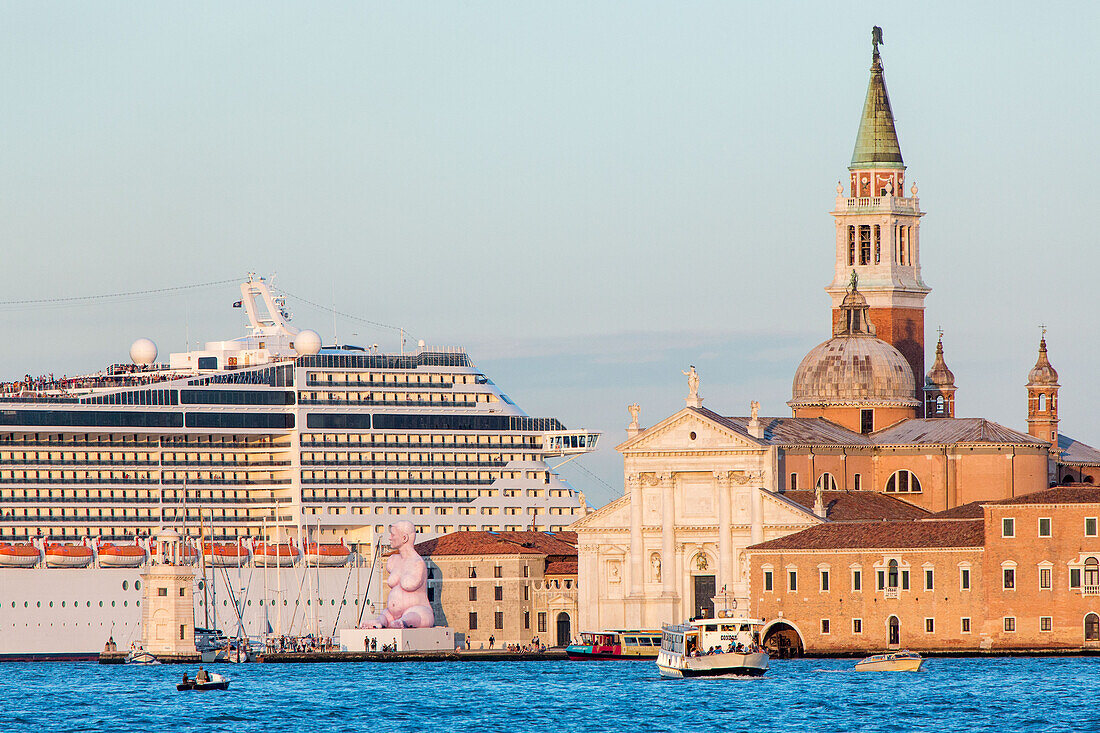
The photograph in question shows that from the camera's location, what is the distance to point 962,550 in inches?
4045

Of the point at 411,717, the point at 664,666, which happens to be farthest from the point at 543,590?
the point at 411,717

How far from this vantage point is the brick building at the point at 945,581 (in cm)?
10094

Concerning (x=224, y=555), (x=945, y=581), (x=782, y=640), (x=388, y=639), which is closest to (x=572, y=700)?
(x=945, y=581)

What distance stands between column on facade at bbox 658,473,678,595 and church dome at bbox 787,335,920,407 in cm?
876

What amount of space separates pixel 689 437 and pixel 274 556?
16371 millimetres

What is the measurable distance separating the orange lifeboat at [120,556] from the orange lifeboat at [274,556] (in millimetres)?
4990

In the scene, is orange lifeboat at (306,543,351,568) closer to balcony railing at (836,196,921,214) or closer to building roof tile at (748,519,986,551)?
building roof tile at (748,519,986,551)

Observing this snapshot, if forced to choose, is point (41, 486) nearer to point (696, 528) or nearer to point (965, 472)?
point (696, 528)

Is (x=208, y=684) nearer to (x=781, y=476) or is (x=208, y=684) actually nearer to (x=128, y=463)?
(x=128, y=463)

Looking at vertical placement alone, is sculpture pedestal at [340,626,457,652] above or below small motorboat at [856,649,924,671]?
Answer: above

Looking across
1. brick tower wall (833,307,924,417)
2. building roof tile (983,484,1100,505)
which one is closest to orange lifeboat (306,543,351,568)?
brick tower wall (833,307,924,417)

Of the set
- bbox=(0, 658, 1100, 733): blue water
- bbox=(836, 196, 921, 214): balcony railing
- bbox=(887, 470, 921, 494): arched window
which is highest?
bbox=(836, 196, 921, 214): balcony railing

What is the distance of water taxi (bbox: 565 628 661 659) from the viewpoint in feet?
354

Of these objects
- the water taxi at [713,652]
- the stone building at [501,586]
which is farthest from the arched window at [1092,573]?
the stone building at [501,586]
